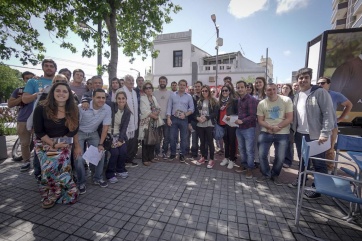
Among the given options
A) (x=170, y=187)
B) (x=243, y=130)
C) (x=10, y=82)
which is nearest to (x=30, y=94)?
(x=170, y=187)

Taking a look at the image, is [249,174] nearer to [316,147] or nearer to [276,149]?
[276,149]

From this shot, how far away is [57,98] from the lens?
276 centimetres

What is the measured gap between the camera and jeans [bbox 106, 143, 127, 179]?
3785mm

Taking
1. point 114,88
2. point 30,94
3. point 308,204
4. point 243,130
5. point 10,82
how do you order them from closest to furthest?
point 308,204
point 30,94
point 243,130
point 114,88
point 10,82

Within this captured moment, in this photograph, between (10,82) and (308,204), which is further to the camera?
(10,82)

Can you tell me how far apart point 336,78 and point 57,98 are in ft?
25.5

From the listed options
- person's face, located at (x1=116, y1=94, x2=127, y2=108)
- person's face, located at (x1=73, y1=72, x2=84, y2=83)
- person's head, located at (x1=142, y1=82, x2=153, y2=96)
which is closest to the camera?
person's face, located at (x1=116, y1=94, x2=127, y2=108)

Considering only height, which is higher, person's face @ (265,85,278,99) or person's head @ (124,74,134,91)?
person's head @ (124,74,134,91)

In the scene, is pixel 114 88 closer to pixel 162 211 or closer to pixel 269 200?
pixel 162 211

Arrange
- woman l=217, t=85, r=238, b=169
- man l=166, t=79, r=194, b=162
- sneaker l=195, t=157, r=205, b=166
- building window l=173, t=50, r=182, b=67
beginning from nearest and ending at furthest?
1. woman l=217, t=85, r=238, b=169
2. sneaker l=195, t=157, r=205, b=166
3. man l=166, t=79, r=194, b=162
4. building window l=173, t=50, r=182, b=67

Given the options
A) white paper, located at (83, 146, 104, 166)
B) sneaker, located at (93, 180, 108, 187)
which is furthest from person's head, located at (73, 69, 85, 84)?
A: sneaker, located at (93, 180, 108, 187)

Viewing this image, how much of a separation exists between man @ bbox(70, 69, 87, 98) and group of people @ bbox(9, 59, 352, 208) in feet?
0.07

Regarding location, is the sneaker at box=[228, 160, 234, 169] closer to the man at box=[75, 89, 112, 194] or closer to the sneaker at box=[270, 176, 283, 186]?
the sneaker at box=[270, 176, 283, 186]

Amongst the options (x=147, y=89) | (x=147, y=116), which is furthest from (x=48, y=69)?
(x=147, y=116)
